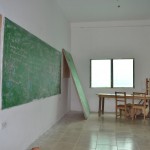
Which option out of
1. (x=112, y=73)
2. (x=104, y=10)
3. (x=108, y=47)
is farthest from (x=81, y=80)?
(x=104, y=10)

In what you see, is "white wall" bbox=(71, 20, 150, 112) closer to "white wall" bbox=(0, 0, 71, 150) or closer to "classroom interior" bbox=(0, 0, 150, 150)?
"classroom interior" bbox=(0, 0, 150, 150)

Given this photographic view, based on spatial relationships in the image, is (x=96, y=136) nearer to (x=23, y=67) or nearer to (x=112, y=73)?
(x=23, y=67)

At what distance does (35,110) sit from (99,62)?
4724 mm

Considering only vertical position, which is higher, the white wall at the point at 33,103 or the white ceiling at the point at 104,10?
the white ceiling at the point at 104,10

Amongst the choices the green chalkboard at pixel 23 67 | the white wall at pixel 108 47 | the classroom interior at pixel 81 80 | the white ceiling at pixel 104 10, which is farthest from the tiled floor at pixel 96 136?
the white ceiling at pixel 104 10

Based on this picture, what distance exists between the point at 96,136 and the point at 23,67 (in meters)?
2.29

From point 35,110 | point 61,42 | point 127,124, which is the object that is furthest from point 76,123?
point 61,42

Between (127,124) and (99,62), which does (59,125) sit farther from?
(99,62)

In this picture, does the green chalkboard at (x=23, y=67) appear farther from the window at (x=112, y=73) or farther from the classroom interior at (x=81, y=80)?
the window at (x=112, y=73)

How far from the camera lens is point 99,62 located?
8.61m

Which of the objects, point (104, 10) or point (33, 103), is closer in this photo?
point (33, 103)

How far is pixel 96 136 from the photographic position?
479cm

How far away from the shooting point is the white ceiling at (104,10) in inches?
249

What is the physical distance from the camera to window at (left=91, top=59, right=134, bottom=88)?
27.6 ft
